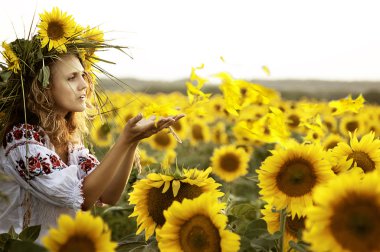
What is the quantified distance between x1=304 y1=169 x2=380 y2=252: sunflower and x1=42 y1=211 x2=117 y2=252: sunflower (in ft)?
1.33

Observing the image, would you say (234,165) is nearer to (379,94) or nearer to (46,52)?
(46,52)

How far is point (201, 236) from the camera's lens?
130cm

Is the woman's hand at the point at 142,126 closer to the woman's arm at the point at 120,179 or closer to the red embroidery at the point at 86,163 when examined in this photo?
the woman's arm at the point at 120,179

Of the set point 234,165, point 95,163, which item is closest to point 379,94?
point 234,165

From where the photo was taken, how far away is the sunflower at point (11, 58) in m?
2.13

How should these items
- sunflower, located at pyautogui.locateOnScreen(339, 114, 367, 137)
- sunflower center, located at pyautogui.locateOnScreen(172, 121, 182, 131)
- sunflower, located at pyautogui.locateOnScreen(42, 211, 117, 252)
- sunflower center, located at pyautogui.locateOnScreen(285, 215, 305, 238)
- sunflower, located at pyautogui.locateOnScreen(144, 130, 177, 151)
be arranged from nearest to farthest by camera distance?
sunflower, located at pyautogui.locateOnScreen(42, 211, 117, 252)
sunflower center, located at pyautogui.locateOnScreen(285, 215, 305, 238)
sunflower, located at pyautogui.locateOnScreen(144, 130, 177, 151)
sunflower, located at pyautogui.locateOnScreen(339, 114, 367, 137)
sunflower center, located at pyautogui.locateOnScreen(172, 121, 182, 131)

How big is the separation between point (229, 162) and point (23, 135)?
283 centimetres

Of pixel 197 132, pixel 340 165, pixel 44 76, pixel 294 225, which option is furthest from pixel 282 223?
pixel 197 132

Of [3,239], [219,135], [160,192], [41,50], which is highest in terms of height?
[41,50]

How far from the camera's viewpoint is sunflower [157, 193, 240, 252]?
4.26 feet

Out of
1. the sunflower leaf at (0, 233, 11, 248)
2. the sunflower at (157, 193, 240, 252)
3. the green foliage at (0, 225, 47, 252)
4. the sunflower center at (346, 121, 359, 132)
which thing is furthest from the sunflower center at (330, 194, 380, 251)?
the sunflower center at (346, 121, 359, 132)

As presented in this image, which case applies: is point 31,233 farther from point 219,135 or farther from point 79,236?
point 219,135

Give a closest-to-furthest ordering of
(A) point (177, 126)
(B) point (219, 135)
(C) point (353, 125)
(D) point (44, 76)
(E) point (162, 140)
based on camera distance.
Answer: (D) point (44, 76) → (E) point (162, 140) → (C) point (353, 125) → (A) point (177, 126) → (B) point (219, 135)

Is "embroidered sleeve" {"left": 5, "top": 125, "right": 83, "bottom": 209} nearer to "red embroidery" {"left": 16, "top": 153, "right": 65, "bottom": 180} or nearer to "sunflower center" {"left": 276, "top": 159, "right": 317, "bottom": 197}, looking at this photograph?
"red embroidery" {"left": 16, "top": 153, "right": 65, "bottom": 180}
